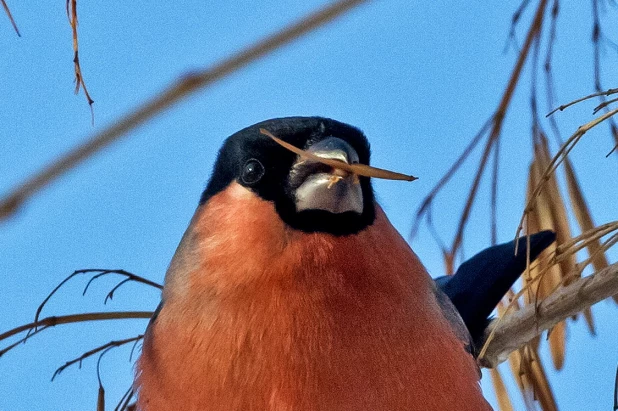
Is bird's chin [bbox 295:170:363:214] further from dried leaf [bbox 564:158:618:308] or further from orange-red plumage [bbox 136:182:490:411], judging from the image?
dried leaf [bbox 564:158:618:308]

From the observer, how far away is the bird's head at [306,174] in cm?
107

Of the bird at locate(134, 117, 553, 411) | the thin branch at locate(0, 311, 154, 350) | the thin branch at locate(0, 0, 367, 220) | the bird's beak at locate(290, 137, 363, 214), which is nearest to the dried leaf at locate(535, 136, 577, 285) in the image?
the bird at locate(134, 117, 553, 411)

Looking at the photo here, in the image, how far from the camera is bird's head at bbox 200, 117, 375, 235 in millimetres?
1067

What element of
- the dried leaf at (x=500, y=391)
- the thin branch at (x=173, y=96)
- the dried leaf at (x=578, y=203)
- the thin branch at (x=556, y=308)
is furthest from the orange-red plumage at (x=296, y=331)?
the thin branch at (x=173, y=96)

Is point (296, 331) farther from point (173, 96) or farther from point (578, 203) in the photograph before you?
point (173, 96)

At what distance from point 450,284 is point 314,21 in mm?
1418

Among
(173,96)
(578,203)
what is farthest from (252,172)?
(173,96)

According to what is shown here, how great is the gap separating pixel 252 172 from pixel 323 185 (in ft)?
0.47

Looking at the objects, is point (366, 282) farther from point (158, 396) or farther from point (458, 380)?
point (158, 396)

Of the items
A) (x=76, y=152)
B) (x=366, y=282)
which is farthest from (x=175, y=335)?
(x=76, y=152)

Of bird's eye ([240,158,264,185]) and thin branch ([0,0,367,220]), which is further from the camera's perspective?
bird's eye ([240,158,264,185])

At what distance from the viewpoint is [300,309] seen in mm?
1067

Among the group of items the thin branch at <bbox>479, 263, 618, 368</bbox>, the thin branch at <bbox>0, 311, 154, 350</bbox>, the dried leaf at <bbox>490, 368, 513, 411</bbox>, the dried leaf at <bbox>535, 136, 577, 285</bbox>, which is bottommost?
the dried leaf at <bbox>490, 368, 513, 411</bbox>

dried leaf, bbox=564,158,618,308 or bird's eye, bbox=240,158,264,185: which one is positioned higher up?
bird's eye, bbox=240,158,264,185
